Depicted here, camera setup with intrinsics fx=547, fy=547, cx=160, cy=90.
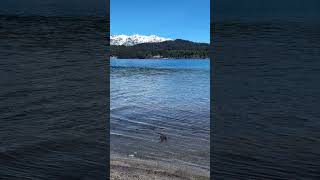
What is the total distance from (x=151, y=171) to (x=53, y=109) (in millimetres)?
5809

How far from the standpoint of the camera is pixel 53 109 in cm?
1452

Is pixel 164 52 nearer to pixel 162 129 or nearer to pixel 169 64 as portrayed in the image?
Answer: pixel 169 64

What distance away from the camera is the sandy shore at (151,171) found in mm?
9031

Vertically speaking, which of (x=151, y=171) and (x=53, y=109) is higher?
(x=53, y=109)

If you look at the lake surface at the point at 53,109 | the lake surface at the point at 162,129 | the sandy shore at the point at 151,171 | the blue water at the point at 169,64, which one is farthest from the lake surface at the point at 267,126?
the blue water at the point at 169,64

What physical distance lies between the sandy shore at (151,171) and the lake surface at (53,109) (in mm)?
408

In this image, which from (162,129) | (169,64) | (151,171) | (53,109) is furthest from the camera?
(169,64)

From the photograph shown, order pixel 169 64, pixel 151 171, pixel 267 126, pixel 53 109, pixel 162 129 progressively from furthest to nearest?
pixel 169 64 → pixel 162 129 → pixel 53 109 → pixel 267 126 → pixel 151 171

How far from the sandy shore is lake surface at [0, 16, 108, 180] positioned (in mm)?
408

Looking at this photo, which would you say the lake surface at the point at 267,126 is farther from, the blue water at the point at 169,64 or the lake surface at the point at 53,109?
the blue water at the point at 169,64

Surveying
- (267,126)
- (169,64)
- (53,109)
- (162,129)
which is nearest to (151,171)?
(267,126)

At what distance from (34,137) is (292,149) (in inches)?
207

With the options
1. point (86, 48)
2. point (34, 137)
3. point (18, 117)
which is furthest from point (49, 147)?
point (86, 48)

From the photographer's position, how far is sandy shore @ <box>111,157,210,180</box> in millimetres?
9031
